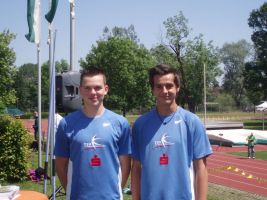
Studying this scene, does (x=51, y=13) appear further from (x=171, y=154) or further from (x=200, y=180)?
(x=200, y=180)

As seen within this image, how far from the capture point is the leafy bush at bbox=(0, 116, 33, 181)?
9430 millimetres

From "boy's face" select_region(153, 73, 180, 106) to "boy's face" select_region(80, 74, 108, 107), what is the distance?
56 cm

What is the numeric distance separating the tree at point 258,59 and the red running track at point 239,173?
34.1 m

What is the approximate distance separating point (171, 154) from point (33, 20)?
6.47m

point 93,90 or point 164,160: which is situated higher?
point 93,90

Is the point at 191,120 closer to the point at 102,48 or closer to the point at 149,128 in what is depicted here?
the point at 149,128

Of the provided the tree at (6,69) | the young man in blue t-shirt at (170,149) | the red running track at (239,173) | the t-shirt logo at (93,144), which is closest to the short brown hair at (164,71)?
the young man in blue t-shirt at (170,149)

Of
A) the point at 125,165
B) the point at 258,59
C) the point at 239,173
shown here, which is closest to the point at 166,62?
the point at 258,59

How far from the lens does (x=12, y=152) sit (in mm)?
9523

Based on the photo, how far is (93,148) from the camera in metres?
3.47

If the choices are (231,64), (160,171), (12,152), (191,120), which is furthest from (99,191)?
(231,64)

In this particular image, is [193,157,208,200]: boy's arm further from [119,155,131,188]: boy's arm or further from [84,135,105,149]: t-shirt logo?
[84,135,105,149]: t-shirt logo

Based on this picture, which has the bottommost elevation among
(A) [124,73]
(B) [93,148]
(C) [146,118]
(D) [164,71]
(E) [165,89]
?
(B) [93,148]

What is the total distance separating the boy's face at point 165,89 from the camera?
3.22 m
